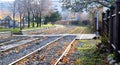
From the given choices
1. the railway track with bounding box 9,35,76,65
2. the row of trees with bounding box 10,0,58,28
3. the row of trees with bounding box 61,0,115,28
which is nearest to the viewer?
the railway track with bounding box 9,35,76,65

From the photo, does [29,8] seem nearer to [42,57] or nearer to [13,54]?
[13,54]

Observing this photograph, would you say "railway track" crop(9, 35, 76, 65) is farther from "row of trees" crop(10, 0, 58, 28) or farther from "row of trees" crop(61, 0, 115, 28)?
"row of trees" crop(10, 0, 58, 28)

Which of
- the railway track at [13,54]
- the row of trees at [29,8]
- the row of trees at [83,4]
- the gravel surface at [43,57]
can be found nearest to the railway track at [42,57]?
the gravel surface at [43,57]

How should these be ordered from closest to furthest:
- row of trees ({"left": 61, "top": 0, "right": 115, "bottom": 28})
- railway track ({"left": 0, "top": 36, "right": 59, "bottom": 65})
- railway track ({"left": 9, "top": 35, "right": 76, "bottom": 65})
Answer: railway track ({"left": 9, "top": 35, "right": 76, "bottom": 65}) < railway track ({"left": 0, "top": 36, "right": 59, "bottom": 65}) < row of trees ({"left": 61, "top": 0, "right": 115, "bottom": 28})

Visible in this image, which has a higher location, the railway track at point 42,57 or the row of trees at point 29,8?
the row of trees at point 29,8

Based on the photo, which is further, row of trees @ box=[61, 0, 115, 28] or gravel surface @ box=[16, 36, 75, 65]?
row of trees @ box=[61, 0, 115, 28]

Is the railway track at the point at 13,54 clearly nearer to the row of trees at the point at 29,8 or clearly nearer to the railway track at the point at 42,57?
the railway track at the point at 42,57

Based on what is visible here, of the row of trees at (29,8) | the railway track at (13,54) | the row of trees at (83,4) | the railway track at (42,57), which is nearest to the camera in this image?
the railway track at (42,57)

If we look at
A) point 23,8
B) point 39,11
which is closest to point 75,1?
point 23,8

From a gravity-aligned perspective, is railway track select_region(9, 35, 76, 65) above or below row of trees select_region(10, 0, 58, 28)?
below

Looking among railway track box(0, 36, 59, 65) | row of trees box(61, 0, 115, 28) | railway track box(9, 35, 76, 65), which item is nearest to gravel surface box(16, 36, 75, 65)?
railway track box(9, 35, 76, 65)

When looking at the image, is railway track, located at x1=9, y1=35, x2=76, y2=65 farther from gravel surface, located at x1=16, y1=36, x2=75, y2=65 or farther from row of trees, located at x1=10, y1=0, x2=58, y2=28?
row of trees, located at x1=10, y1=0, x2=58, y2=28

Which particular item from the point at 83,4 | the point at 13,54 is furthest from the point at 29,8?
the point at 13,54

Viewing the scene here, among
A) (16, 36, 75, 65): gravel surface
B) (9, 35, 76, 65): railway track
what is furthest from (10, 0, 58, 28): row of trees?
(16, 36, 75, 65): gravel surface
